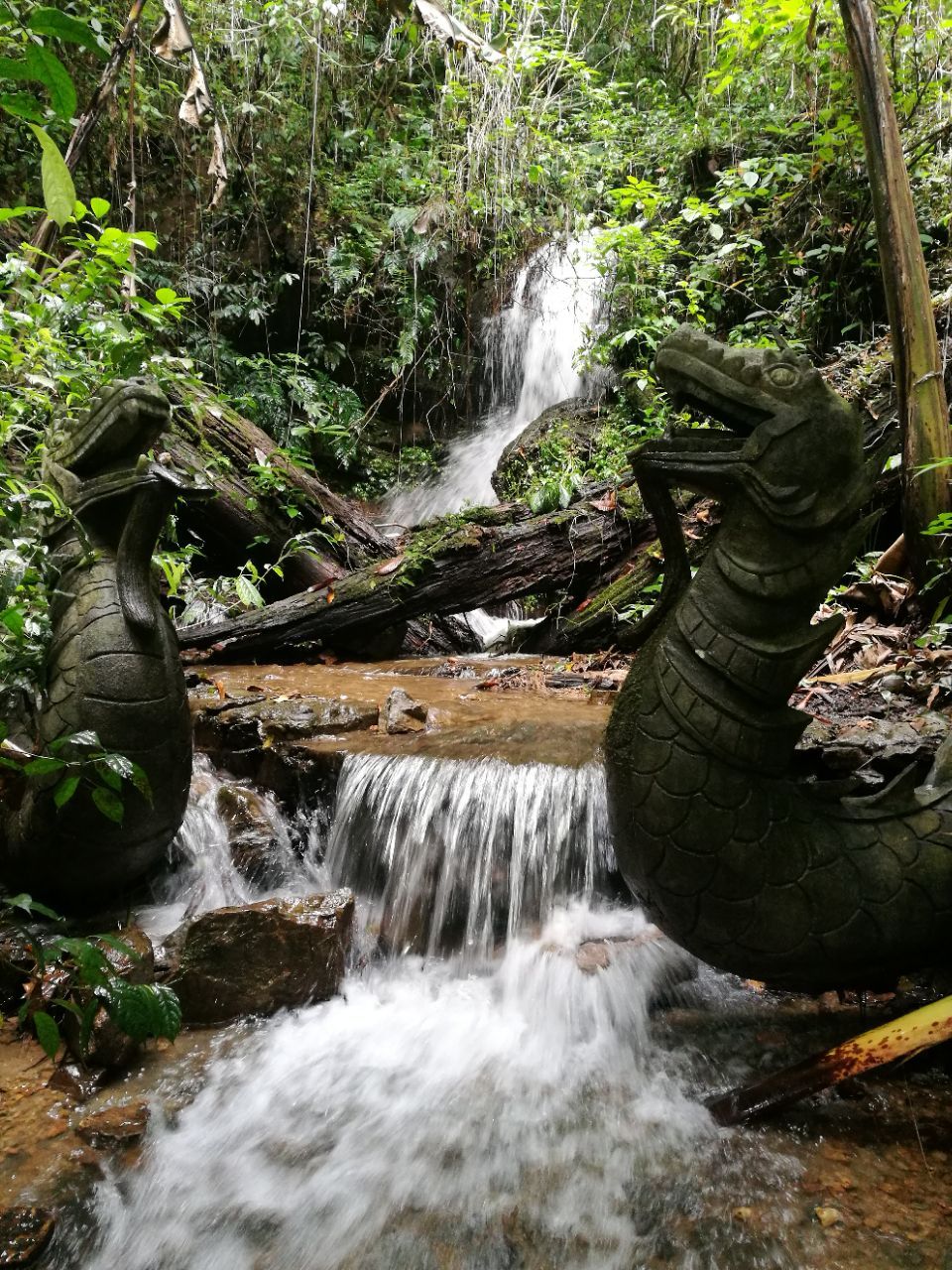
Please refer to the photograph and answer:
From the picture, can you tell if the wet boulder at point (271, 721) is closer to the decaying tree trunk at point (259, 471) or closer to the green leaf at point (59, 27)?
the decaying tree trunk at point (259, 471)

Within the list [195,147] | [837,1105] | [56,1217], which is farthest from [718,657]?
[195,147]

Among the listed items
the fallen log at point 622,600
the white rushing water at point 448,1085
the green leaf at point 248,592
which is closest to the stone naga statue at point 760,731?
the white rushing water at point 448,1085

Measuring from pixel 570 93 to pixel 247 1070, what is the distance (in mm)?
12790

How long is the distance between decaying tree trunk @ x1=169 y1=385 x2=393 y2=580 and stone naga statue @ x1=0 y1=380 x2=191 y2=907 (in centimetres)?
357

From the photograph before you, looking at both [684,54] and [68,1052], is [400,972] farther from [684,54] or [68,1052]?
[684,54]

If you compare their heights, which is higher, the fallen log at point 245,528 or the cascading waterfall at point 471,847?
the fallen log at point 245,528

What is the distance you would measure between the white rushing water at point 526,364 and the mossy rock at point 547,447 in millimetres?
668

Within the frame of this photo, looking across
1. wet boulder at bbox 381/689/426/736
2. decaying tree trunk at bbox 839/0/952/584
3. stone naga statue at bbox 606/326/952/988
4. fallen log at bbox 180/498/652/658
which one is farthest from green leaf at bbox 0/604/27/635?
decaying tree trunk at bbox 839/0/952/584

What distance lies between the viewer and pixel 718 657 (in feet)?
6.88

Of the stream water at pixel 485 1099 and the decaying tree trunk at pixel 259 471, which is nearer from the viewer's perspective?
the stream water at pixel 485 1099

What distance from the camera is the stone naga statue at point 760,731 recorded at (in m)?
2.05

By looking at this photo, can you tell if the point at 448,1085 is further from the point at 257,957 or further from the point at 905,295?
the point at 905,295

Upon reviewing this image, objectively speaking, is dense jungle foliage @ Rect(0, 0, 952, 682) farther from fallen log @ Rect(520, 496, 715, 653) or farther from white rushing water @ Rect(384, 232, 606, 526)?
fallen log @ Rect(520, 496, 715, 653)

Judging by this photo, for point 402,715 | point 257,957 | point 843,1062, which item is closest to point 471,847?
point 257,957
